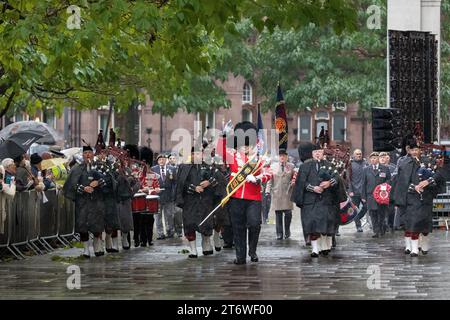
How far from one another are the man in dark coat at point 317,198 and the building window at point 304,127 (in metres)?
71.8

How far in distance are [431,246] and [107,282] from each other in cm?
919

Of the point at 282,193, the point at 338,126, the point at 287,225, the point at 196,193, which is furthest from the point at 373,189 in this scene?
the point at 338,126

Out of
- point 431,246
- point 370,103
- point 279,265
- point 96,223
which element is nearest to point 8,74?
point 96,223

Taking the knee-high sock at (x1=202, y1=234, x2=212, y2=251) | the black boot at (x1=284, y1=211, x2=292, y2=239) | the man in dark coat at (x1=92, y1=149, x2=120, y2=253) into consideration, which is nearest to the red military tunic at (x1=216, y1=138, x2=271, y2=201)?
the knee-high sock at (x1=202, y1=234, x2=212, y2=251)

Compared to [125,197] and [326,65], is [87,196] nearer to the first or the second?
[125,197]

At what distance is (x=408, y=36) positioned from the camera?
3077cm

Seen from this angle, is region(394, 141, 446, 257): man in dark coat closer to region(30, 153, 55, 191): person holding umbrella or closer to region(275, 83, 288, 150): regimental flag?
region(275, 83, 288, 150): regimental flag

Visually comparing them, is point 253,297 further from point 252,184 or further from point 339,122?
point 339,122

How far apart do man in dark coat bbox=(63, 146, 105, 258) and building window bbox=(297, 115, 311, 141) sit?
7187 centimetres

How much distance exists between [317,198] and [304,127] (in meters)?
72.9

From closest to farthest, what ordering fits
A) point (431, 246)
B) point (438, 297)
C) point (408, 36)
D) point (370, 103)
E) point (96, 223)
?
point (438, 297) < point (96, 223) < point (431, 246) < point (408, 36) < point (370, 103)

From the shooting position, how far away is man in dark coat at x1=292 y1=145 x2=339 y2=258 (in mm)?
21953

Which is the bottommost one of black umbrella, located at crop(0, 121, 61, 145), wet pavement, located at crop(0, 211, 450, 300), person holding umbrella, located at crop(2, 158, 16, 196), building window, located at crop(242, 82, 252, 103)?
wet pavement, located at crop(0, 211, 450, 300)

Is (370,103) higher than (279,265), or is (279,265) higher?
(370,103)
